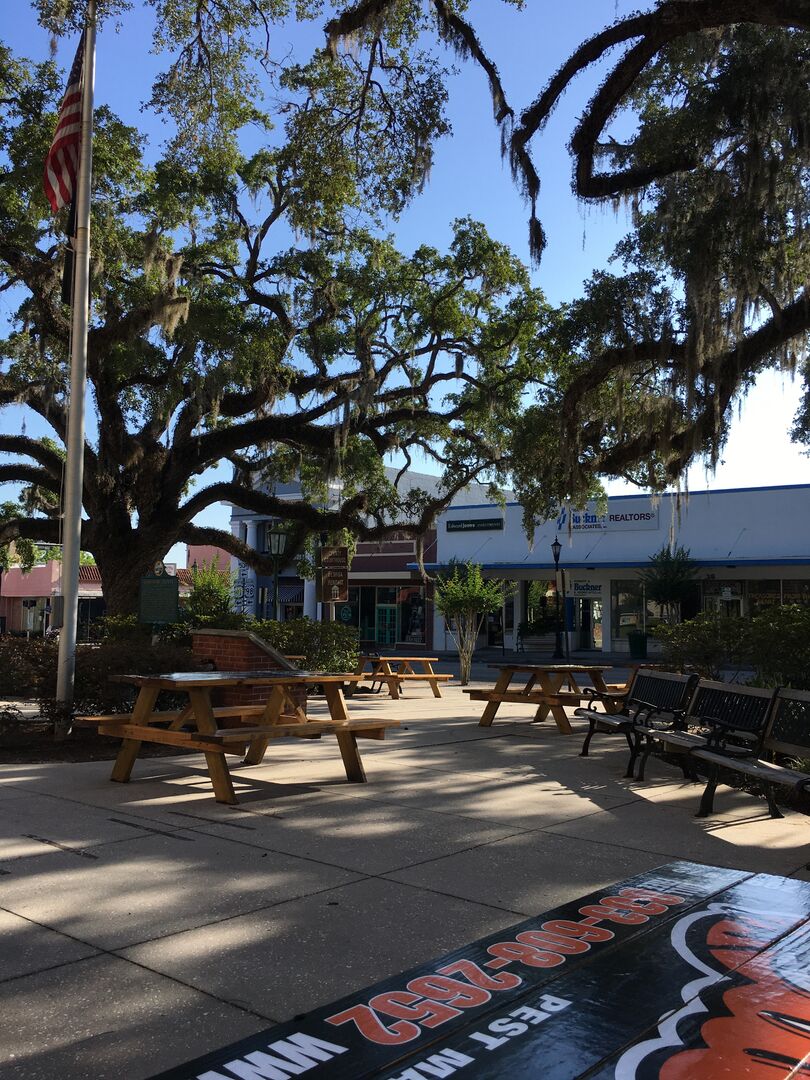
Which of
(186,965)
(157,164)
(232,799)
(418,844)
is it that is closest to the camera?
(186,965)

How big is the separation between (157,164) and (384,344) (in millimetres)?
5698

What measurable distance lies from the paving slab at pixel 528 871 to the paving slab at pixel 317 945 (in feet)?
0.63

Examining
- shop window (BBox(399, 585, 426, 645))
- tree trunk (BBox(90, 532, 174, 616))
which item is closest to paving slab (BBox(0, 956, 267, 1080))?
tree trunk (BBox(90, 532, 174, 616))

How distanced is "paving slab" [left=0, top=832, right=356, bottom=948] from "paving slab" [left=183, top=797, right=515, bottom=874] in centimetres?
23

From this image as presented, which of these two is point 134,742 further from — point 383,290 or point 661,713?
point 383,290

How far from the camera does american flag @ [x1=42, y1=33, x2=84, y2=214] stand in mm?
10812

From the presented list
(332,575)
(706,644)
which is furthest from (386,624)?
(706,644)

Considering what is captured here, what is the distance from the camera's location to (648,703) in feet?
30.8

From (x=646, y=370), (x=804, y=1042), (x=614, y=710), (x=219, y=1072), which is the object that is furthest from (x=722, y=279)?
(x=219, y=1072)

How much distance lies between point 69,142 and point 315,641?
9478 millimetres

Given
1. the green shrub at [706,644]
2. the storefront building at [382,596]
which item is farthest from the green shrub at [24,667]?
the storefront building at [382,596]

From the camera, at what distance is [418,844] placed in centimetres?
579

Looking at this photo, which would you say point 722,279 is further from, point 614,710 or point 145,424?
point 145,424

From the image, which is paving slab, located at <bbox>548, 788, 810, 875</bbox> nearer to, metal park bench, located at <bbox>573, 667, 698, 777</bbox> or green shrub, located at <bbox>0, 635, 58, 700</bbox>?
metal park bench, located at <bbox>573, 667, 698, 777</bbox>
